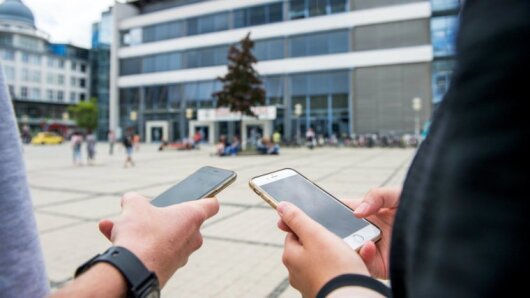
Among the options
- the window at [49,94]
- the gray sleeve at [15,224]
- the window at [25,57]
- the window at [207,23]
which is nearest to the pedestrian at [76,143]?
the gray sleeve at [15,224]

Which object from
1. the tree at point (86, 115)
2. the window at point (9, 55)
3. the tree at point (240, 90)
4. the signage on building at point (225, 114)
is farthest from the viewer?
the window at point (9, 55)

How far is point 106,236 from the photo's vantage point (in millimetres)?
1098

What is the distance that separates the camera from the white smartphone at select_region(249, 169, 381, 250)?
3.68 ft

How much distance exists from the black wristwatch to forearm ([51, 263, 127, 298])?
0.01m

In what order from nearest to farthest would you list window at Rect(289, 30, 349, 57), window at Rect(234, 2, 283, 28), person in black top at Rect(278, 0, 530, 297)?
1. person in black top at Rect(278, 0, 530, 297)
2. window at Rect(289, 30, 349, 57)
3. window at Rect(234, 2, 283, 28)

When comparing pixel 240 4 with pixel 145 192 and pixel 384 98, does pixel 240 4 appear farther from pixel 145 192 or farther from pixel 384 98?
pixel 145 192

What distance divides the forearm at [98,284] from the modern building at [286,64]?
96.2 ft

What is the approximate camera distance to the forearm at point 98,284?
859mm

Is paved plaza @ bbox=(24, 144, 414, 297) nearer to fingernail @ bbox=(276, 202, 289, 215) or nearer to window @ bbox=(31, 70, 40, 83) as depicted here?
fingernail @ bbox=(276, 202, 289, 215)

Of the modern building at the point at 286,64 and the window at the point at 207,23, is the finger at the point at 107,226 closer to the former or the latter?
the modern building at the point at 286,64

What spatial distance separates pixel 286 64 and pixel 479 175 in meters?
36.2

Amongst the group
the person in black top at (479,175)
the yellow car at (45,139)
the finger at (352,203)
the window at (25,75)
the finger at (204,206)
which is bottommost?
the finger at (352,203)

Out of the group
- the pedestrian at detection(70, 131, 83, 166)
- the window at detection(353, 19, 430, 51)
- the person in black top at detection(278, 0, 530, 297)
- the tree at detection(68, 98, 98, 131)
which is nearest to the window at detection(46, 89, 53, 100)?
the tree at detection(68, 98, 98, 131)

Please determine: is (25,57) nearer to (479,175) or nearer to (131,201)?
(131,201)
